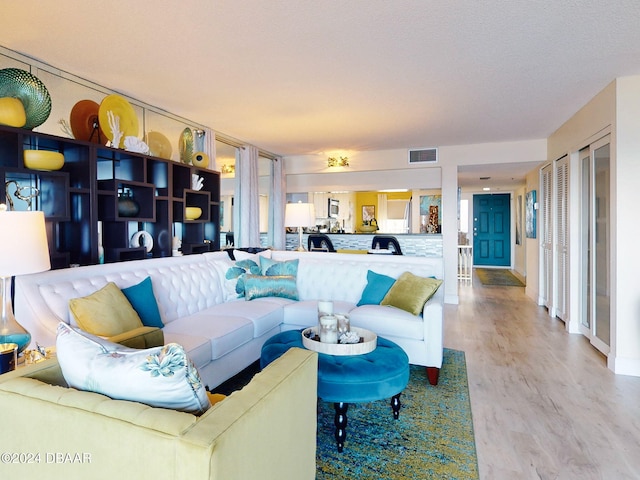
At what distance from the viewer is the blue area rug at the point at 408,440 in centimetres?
185

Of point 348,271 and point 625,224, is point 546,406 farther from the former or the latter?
point 348,271

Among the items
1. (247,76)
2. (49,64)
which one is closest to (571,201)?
(247,76)

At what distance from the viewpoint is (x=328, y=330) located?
2.29 metres

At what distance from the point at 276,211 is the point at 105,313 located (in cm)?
471

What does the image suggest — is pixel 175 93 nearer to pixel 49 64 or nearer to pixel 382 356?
pixel 49 64

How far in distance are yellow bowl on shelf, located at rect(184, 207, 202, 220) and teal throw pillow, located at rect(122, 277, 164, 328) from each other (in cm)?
171

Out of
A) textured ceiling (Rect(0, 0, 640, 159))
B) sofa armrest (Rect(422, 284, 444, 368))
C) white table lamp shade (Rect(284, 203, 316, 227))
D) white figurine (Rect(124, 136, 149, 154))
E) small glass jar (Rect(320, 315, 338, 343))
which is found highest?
textured ceiling (Rect(0, 0, 640, 159))

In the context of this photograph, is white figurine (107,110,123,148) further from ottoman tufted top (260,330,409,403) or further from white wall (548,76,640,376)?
white wall (548,76,640,376)

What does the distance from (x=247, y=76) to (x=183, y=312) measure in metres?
2.08

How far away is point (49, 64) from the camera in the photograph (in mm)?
3074

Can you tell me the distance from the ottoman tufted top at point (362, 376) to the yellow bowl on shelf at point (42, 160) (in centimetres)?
245

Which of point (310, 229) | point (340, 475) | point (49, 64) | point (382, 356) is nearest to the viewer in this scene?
point (340, 475)

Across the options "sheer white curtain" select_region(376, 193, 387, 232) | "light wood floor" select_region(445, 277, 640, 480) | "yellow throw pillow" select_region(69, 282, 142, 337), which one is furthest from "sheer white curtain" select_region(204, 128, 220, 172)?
"light wood floor" select_region(445, 277, 640, 480)

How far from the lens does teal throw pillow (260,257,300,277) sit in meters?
3.82
